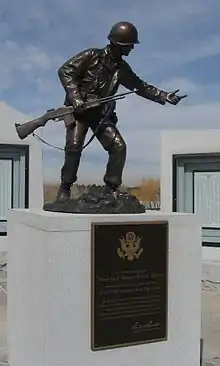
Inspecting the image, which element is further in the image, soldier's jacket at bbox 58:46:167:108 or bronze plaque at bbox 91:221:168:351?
soldier's jacket at bbox 58:46:167:108

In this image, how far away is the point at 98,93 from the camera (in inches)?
151

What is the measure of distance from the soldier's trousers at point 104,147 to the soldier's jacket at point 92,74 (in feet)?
0.71

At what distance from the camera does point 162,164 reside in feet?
24.5

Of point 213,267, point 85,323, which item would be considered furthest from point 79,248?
point 213,267

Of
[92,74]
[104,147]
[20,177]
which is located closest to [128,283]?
[104,147]

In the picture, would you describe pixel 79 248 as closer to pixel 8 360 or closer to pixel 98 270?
pixel 98 270

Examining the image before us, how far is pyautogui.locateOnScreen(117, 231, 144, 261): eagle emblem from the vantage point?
139 inches

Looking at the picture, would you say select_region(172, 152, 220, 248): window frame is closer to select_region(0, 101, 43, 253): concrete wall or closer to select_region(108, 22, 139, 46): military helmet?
select_region(0, 101, 43, 253): concrete wall

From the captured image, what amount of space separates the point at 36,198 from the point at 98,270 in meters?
4.24

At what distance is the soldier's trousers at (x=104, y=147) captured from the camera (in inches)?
151

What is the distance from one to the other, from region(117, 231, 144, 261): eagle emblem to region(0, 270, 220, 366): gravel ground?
107cm

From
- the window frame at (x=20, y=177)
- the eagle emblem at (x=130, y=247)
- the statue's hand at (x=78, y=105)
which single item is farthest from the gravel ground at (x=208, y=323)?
the statue's hand at (x=78, y=105)

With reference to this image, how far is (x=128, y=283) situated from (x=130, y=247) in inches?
9.0
